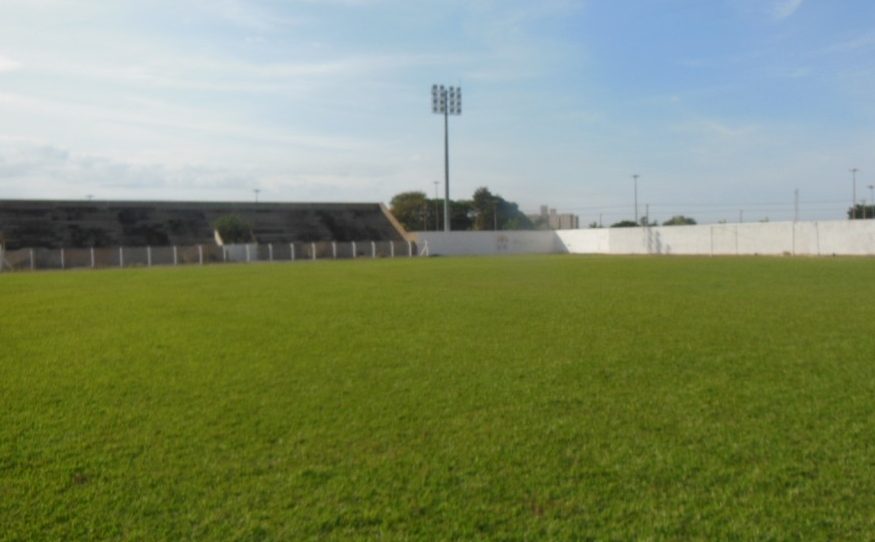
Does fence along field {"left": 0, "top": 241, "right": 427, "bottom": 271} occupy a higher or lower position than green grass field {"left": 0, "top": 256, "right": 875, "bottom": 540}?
higher

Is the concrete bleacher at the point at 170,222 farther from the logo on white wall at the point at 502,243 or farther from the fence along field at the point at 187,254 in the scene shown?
the logo on white wall at the point at 502,243

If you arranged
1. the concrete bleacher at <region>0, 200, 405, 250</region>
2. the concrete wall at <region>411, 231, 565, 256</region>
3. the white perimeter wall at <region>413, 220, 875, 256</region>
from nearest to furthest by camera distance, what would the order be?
the white perimeter wall at <region>413, 220, 875, 256</region> → the concrete bleacher at <region>0, 200, 405, 250</region> → the concrete wall at <region>411, 231, 565, 256</region>

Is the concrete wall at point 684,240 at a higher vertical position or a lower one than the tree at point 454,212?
lower

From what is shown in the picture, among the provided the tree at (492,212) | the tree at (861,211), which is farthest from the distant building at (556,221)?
the tree at (861,211)

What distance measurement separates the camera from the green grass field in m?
3.22

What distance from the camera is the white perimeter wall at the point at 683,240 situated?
3547 cm

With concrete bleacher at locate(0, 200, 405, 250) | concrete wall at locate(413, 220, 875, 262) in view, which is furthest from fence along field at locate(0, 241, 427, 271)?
concrete wall at locate(413, 220, 875, 262)

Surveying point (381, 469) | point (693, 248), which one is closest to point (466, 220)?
point (693, 248)

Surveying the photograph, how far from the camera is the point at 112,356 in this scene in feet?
24.8

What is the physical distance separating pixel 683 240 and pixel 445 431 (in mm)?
44014

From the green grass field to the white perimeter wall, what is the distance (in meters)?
29.9

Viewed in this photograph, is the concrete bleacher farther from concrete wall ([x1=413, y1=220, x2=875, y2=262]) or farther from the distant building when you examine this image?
the distant building

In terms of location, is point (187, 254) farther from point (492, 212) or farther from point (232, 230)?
point (492, 212)

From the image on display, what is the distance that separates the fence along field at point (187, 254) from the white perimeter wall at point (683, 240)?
4.26 m
